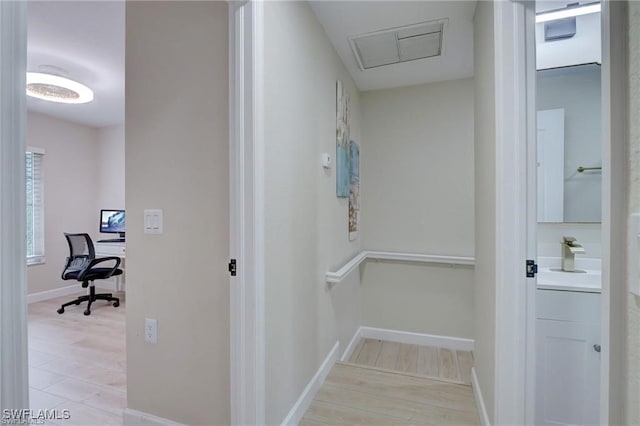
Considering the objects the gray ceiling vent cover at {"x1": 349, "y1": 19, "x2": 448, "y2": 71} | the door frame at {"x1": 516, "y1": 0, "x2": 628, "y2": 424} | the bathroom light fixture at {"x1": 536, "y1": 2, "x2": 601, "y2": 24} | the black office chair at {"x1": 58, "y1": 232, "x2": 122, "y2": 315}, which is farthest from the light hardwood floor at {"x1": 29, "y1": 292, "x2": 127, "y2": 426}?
the bathroom light fixture at {"x1": 536, "y1": 2, "x2": 601, "y2": 24}

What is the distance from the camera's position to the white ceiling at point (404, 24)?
181 cm

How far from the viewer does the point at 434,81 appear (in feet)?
9.19

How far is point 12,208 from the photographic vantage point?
0.50 m

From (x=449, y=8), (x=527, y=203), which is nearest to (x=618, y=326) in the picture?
(x=527, y=203)

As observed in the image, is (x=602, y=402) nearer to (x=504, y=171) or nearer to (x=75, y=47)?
(x=504, y=171)

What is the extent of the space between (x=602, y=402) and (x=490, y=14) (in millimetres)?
1562

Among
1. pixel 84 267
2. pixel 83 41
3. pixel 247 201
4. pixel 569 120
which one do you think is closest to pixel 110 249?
pixel 84 267

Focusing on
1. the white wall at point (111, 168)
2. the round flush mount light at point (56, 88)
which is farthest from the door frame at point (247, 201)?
the white wall at point (111, 168)

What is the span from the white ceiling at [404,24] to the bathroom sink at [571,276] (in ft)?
5.21

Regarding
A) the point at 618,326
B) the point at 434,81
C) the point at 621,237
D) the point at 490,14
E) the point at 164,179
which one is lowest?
the point at 618,326

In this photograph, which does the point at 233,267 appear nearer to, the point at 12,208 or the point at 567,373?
the point at 12,208

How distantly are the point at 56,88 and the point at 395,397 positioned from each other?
378cm

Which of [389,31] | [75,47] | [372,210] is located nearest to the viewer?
[389,31]

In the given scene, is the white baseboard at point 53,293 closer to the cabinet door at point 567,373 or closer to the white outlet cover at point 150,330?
the white outlet cover at point 150,330
